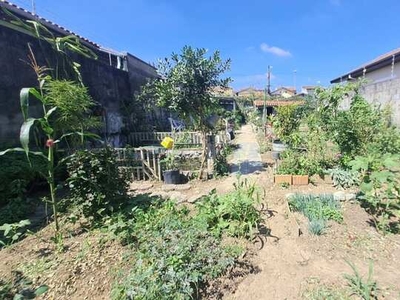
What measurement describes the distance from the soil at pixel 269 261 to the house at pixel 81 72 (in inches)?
126

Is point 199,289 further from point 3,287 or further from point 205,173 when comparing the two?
point 205,173

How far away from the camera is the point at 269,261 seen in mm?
3023

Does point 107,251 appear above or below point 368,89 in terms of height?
below

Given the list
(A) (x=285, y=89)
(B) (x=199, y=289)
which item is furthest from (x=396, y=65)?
(A) (x=285, y=89)

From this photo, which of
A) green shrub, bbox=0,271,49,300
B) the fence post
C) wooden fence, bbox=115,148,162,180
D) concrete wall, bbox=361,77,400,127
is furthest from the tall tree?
concrete wall, bbox=361,77,400,127

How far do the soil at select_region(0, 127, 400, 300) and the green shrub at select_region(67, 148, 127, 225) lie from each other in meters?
0.38

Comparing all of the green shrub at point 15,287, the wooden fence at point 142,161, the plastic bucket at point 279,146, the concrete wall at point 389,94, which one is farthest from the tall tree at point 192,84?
the concrete wall at point 389,94

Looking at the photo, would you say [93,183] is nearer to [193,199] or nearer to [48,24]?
[193,199]

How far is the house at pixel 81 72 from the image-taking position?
568 cm

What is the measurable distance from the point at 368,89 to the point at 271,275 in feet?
38.4

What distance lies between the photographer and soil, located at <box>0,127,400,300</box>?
2.57 m

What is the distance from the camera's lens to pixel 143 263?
270 cm

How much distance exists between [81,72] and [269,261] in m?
8.37

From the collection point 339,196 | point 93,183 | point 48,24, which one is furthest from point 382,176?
point 48,24
